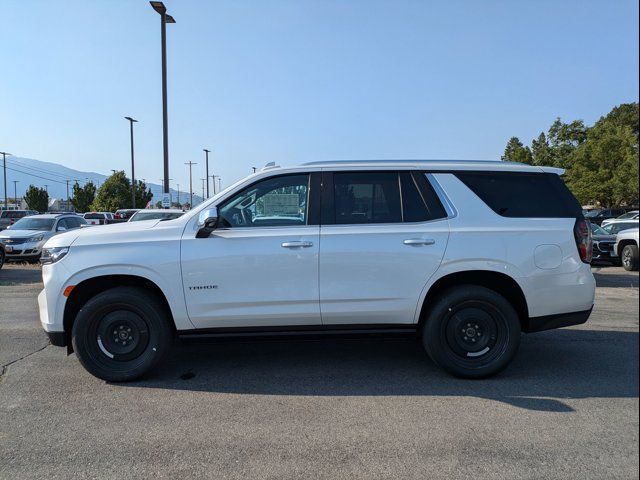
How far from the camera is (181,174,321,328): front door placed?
446 cm

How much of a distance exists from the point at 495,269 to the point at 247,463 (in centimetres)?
275

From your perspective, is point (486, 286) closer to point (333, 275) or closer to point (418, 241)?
point (418, 241)

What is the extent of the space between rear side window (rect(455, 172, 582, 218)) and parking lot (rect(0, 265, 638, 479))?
32.6 inches

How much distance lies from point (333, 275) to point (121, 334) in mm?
2072

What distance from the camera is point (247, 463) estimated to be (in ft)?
10.5

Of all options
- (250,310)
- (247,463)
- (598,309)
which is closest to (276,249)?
(250,310)

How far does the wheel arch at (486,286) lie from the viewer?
4.60 metres

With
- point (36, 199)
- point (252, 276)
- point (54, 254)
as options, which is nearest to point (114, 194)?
point (36, 199)

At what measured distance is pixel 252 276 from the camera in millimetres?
4461

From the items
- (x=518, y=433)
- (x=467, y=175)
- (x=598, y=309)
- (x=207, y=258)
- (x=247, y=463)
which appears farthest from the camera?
(x=598, y=309)

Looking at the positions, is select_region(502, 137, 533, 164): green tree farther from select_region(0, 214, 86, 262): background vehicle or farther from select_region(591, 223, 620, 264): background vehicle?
select_region(0, 214, 86, 262): background vehicle

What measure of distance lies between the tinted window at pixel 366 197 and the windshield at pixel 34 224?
14.8 metres

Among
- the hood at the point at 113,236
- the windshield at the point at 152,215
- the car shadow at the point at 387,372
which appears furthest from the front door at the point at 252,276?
the windshield at the point at 152,215

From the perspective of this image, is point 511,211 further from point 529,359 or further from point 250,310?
point 250,310
